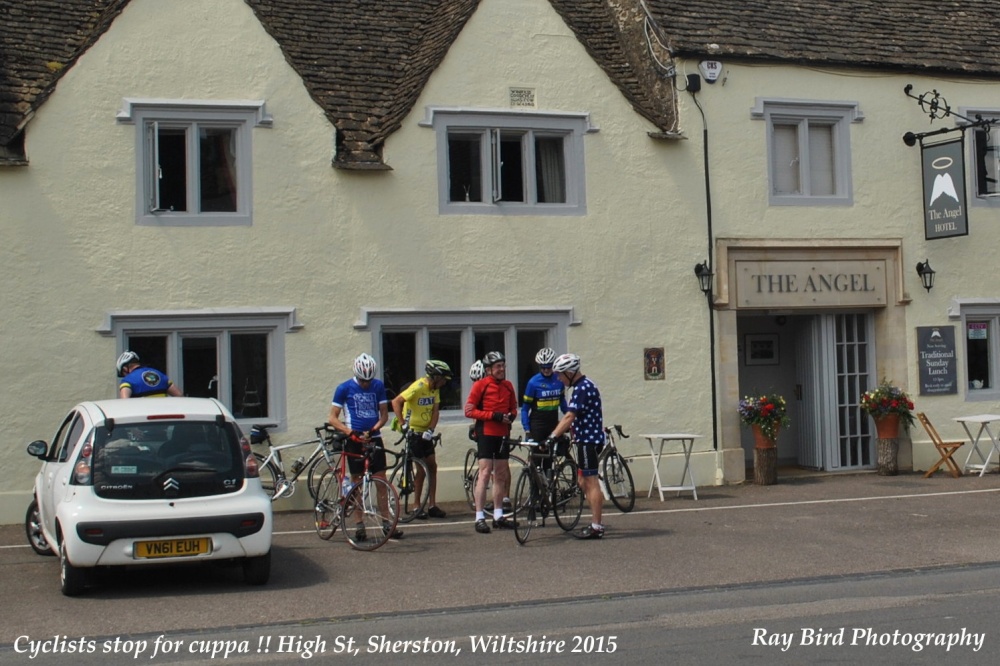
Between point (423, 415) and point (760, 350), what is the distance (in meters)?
7.10

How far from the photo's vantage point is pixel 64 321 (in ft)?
50.0

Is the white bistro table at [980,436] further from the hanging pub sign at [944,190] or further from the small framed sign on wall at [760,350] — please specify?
the small framed sign on wall at [760,350]

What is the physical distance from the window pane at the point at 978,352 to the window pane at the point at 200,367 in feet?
36.6

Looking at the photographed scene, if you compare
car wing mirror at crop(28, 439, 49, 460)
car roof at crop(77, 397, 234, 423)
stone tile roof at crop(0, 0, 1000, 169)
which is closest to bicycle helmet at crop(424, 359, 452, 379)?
stone tile roof at crop(0, 0, 1000, 169)

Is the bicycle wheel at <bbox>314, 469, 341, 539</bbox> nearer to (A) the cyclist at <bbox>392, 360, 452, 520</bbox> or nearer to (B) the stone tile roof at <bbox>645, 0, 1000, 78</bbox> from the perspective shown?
(A) the cyclist at <bbox>392, 360, 452, 520</bbox>

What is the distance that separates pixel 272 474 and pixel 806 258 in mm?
8246

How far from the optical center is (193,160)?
631 inches

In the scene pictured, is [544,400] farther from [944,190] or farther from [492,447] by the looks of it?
[944,190]

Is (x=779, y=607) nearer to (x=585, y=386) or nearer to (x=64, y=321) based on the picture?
(x=585, y=386)

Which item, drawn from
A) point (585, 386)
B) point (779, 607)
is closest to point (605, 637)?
point (779, 607)

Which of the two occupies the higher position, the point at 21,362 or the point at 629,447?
the point at 21,362

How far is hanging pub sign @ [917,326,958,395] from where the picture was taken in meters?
18.8

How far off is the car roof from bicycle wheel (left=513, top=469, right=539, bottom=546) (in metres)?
3.32

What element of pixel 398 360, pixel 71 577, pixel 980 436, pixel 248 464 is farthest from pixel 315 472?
pixel 980 436
